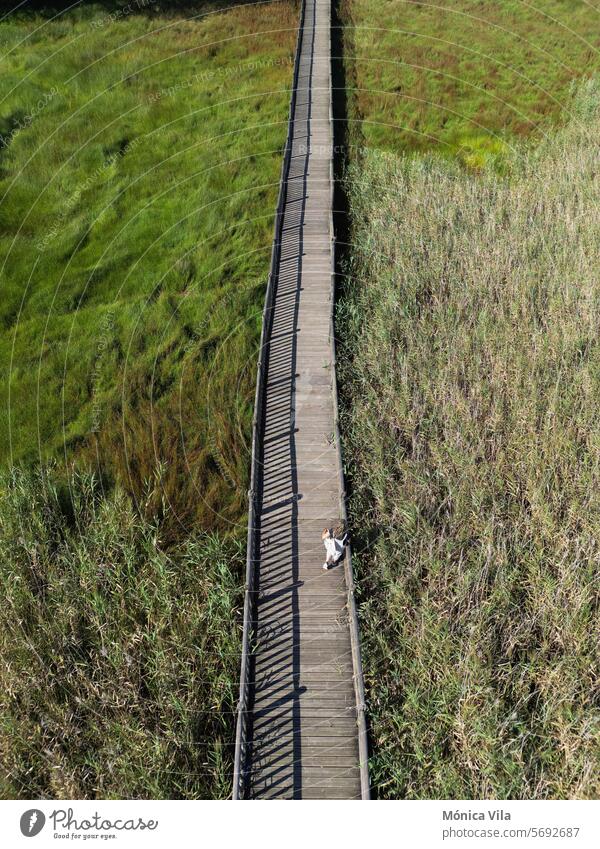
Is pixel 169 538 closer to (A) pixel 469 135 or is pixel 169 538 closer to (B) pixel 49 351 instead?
(B) pixel 49 351

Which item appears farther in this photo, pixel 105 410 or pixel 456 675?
pixel 105 410

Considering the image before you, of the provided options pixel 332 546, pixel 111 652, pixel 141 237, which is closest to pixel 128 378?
pixel 141 237

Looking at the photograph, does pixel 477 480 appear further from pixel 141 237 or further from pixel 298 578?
pixel 141 237

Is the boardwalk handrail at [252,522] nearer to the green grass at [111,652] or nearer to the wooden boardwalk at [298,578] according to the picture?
the wooden boardwalk at [298,578]

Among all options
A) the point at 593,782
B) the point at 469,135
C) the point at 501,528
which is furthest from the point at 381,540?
the point at 469,135
